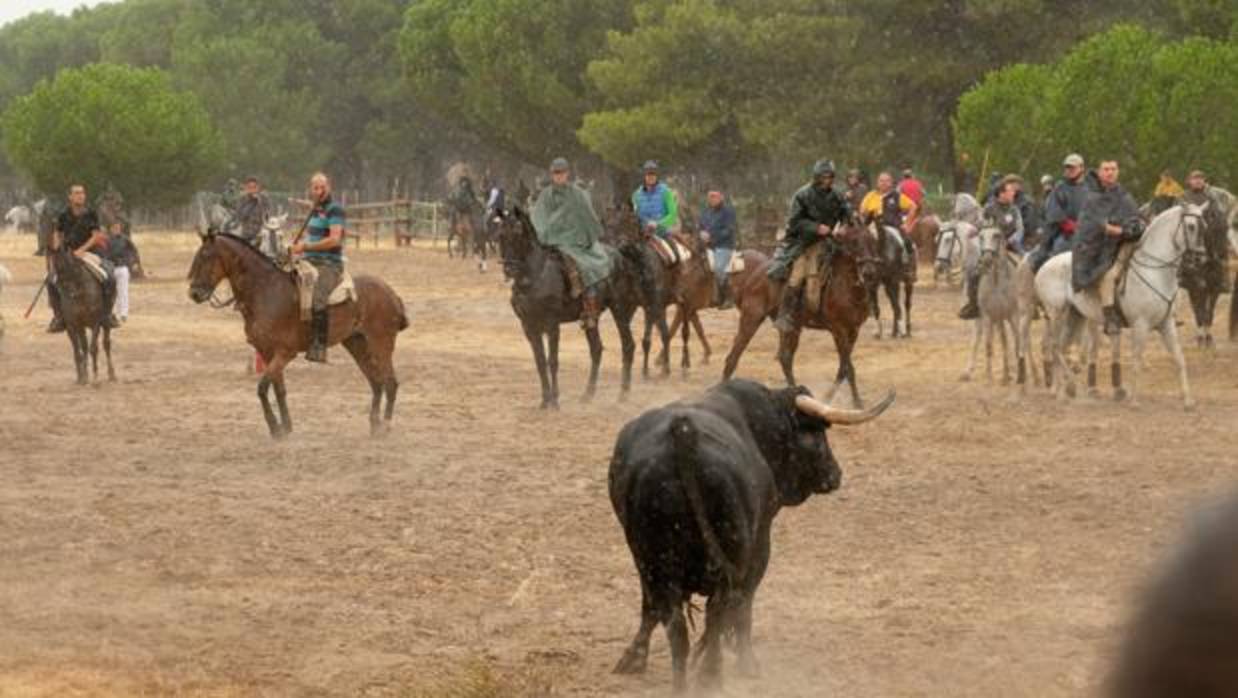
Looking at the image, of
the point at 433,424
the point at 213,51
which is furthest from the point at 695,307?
the point at 213,51

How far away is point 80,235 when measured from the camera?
2227 centimetres

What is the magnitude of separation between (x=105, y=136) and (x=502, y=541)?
148 feet

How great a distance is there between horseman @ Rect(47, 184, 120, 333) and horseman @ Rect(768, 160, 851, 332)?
8045 millimetres

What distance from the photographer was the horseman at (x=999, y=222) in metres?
21.0

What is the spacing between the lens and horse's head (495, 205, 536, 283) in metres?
18.6

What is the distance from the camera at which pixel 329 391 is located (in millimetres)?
21281

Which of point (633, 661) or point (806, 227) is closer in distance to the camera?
point (633, 661)

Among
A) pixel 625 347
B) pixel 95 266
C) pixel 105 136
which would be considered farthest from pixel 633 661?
pixel 105 136

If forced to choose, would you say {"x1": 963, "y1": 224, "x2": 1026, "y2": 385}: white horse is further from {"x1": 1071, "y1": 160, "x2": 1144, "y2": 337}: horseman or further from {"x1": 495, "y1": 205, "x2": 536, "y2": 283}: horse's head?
{"x1": 495, "y1": 205, "x2": 536, "y2": 283}: horse's head

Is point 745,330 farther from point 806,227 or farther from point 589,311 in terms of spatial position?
point 806,227

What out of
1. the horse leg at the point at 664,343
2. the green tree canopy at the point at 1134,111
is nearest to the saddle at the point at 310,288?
the horse leg at the point at 664,343

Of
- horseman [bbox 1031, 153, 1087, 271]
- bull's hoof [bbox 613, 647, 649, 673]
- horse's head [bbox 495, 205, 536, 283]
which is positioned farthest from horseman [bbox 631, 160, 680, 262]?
bull's hoof [bbox 613, 647, 649, 673]

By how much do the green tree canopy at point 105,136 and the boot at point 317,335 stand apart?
3980 centimetres

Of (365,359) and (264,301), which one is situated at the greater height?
(264,301)
